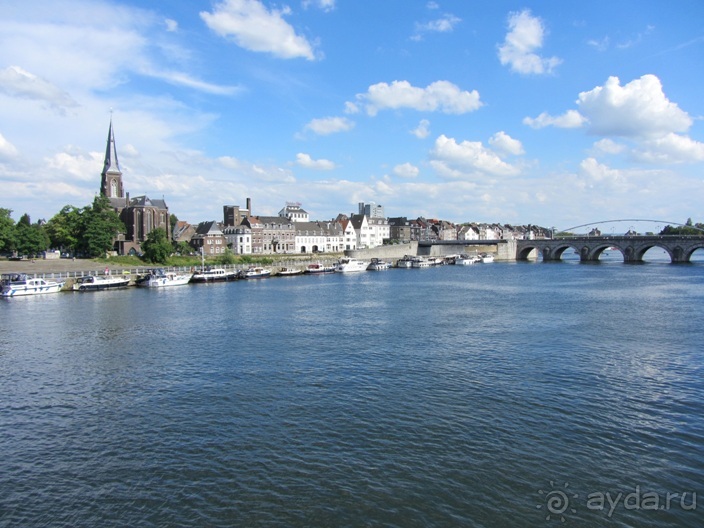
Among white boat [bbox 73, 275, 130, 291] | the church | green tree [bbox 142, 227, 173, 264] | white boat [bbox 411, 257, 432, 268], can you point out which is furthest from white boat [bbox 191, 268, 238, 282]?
white boat [bbox 411, 257, 432, 268]

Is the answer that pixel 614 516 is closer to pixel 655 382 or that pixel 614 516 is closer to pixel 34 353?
pixel 655 382

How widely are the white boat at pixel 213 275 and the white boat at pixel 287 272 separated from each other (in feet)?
37.1

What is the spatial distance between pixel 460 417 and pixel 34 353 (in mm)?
24684

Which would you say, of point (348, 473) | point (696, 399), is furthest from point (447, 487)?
point (696, 399)

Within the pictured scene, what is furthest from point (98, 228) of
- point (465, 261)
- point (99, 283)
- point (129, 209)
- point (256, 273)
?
point (465, 261)

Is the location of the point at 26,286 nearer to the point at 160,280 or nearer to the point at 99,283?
the point at 99,283

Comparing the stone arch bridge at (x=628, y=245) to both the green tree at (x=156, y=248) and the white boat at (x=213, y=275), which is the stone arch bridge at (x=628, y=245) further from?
the green tree at (x=156, y=248)

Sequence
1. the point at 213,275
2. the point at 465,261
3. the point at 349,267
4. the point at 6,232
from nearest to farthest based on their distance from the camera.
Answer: the point at 213,275, the point at 6,232, the point at 349,267, the point at 465,261

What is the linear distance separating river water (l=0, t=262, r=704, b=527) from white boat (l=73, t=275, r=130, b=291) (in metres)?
30.0

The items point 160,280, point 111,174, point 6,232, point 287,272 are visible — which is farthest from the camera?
point 111,174

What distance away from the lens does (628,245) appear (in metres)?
126

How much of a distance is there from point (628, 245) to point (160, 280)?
108841mm

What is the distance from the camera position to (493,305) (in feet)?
164

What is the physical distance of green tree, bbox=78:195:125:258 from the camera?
90.6 m
